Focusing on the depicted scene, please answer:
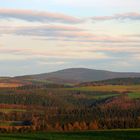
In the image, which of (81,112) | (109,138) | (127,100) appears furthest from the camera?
(127,100)

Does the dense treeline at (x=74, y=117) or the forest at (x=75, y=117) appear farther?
the dense treeline at (x=74, y=117)

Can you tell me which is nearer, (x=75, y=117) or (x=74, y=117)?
(x=74, y=117)

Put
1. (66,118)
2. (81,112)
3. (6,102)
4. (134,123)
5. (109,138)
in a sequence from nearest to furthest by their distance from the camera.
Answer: (109,138)
(134,123)
(66,118)
(81,112)
(6,102)

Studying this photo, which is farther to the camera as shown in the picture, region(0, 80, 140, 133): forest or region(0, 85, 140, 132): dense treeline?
region(0, 85, 140, 132): dense treeline

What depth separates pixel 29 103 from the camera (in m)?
197

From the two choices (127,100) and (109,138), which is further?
(127,100)

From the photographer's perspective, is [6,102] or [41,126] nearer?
[41,126]

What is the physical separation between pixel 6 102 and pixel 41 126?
96.8 metres

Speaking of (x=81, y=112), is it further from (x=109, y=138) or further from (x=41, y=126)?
(x=109, y=138)

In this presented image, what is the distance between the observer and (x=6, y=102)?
638 feet

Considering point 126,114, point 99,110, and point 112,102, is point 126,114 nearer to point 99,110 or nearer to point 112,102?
point 99,110

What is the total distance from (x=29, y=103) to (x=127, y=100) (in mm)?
47908

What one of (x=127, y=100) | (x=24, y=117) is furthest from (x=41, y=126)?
(x=127, y=100)

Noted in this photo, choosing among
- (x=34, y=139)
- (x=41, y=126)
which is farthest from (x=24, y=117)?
(x=34, y=139)
